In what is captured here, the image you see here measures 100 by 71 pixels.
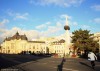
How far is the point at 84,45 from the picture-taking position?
72188mm

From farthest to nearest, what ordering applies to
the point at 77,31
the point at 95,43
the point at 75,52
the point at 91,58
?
the point at 75,52, the point at 77,31, the point at 95,43, the point at 91,58

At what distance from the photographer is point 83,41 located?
73.4 meters

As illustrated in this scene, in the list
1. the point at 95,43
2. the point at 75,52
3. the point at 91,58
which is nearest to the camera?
the point at 91,58

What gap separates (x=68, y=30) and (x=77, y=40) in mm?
15573

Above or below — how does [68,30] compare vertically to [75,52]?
above

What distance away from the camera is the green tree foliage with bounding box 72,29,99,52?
71.3 metres

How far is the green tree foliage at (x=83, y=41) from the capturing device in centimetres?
7131

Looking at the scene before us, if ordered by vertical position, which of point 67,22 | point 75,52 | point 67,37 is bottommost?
point 75,52

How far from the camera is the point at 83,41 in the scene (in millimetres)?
73438

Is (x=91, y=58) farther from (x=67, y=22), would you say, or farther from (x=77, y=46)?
(x=67, y=22)

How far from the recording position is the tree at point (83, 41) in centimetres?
7136

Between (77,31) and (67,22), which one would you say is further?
(67,22)

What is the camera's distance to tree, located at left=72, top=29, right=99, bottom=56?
71.4 m

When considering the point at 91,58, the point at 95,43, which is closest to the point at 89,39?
the point at 95,43
